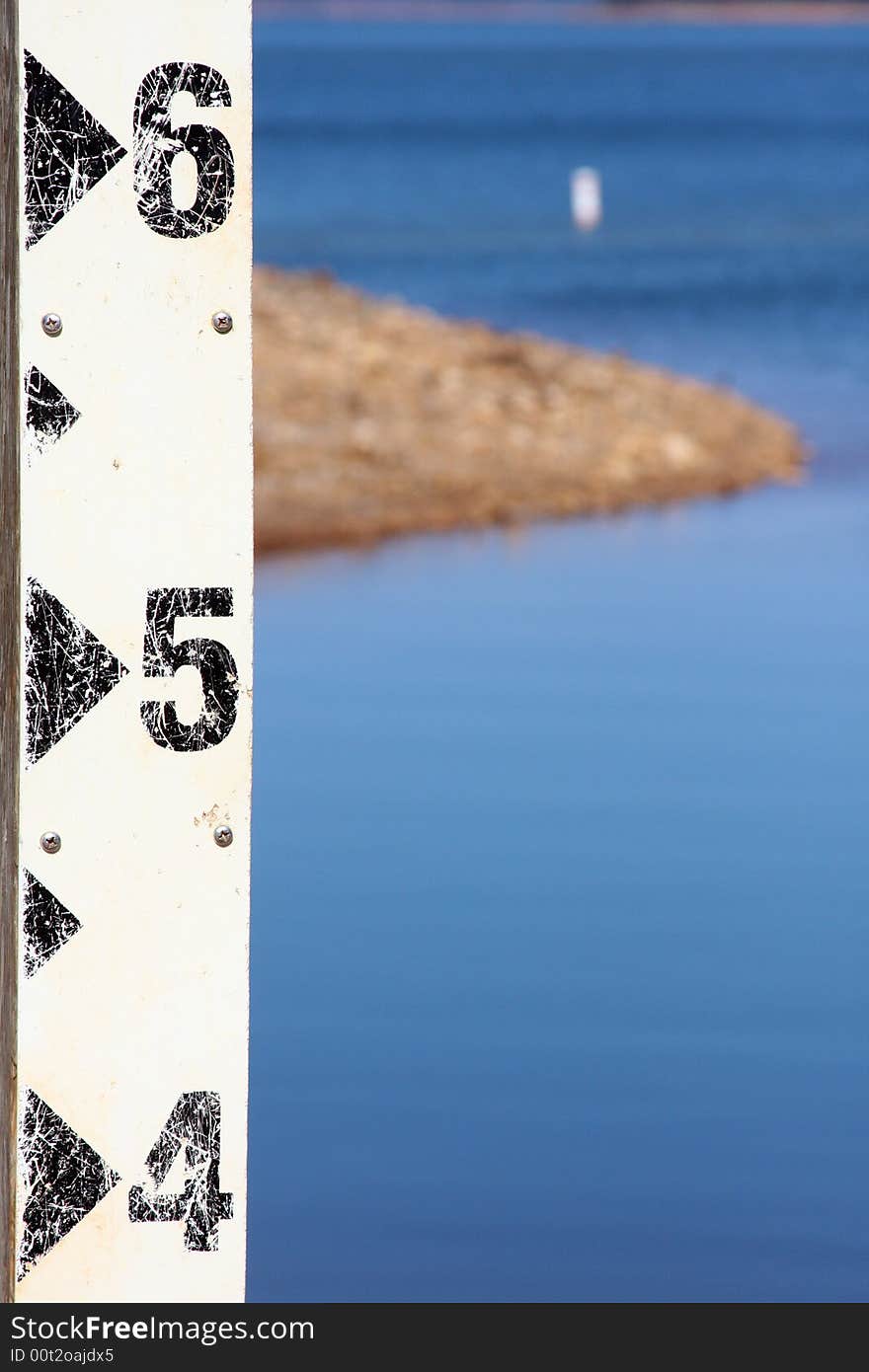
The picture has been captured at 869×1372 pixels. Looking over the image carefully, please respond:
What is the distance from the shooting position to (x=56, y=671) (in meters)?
2.95

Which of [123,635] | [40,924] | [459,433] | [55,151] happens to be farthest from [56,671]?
[459,433]

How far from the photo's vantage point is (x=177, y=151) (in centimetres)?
296

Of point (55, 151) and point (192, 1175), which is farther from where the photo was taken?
point (192, 1175)

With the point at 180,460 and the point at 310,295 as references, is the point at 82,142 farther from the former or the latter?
the point at 310,295

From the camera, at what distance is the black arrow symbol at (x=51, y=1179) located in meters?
3.01

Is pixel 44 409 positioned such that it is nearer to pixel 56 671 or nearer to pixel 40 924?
pixel 56 671

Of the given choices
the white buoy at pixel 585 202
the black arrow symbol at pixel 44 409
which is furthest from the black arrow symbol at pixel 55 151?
the white buoy at pixel 585 202

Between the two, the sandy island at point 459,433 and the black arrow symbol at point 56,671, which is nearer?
the black arrow symbol at point 56,671

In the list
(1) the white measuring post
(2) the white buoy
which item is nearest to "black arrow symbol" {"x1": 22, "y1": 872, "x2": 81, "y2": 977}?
(1) the white measuring post

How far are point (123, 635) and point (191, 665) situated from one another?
8 cm

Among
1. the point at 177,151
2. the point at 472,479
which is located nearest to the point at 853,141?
the point at 472,479

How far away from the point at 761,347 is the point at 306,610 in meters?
11.8

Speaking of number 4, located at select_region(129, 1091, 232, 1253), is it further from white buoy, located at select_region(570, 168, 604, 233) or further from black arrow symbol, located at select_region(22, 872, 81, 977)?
white buoy, located at select_region(570, 168, 604, 233)

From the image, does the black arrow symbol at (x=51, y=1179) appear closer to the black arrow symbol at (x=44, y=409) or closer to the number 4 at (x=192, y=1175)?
the number 4 at (x=192, y=1175)
